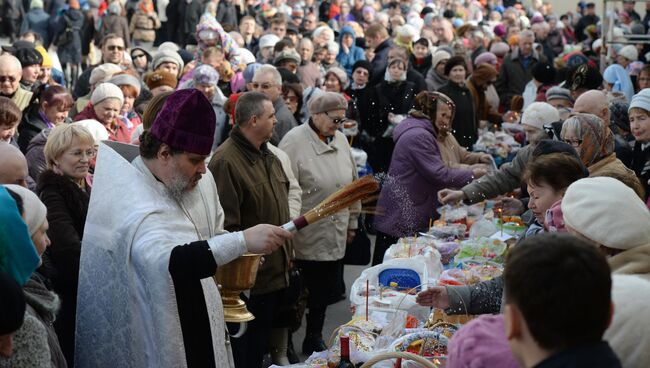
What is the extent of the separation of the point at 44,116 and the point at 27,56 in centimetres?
165

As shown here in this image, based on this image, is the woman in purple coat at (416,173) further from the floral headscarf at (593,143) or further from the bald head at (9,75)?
the bald head at (9,75)

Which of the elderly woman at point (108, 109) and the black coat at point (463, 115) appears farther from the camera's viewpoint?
the black coat at point (463, 115)

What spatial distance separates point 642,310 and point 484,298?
150 centimetres

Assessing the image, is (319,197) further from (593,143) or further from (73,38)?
(73,38)

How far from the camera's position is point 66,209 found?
4.59 m

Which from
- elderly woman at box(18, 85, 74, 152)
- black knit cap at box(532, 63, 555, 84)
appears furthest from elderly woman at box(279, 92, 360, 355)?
black knit cap at box(532, 63, 555, 84)

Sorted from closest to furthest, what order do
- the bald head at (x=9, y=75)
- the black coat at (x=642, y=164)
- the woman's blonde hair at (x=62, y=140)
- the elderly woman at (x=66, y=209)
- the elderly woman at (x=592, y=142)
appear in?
the elderly woman at (x=66, y=209) → the woman's blonde hair at (x=62, y=140) → the elderly woman at (x=592, y=142) → the black coat at (x=642, y=164) → the bald head at (x=9, y=75)

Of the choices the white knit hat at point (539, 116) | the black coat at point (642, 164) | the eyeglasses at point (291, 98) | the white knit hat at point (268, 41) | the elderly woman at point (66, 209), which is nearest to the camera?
the elderly woman at point (66, 209)

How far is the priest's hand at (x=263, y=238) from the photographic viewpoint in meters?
3.64

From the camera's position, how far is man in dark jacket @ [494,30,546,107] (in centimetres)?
1392

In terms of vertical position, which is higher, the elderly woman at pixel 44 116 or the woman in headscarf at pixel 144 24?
the elderly woman at pixel 44 116

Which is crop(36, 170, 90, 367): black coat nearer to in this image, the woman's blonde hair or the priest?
the woman's blonde hair

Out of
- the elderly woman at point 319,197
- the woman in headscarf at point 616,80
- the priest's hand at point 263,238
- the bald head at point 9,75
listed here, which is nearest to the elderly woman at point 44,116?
the bald head at point 9,75

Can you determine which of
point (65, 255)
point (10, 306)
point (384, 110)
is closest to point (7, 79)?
point (65, 255)
